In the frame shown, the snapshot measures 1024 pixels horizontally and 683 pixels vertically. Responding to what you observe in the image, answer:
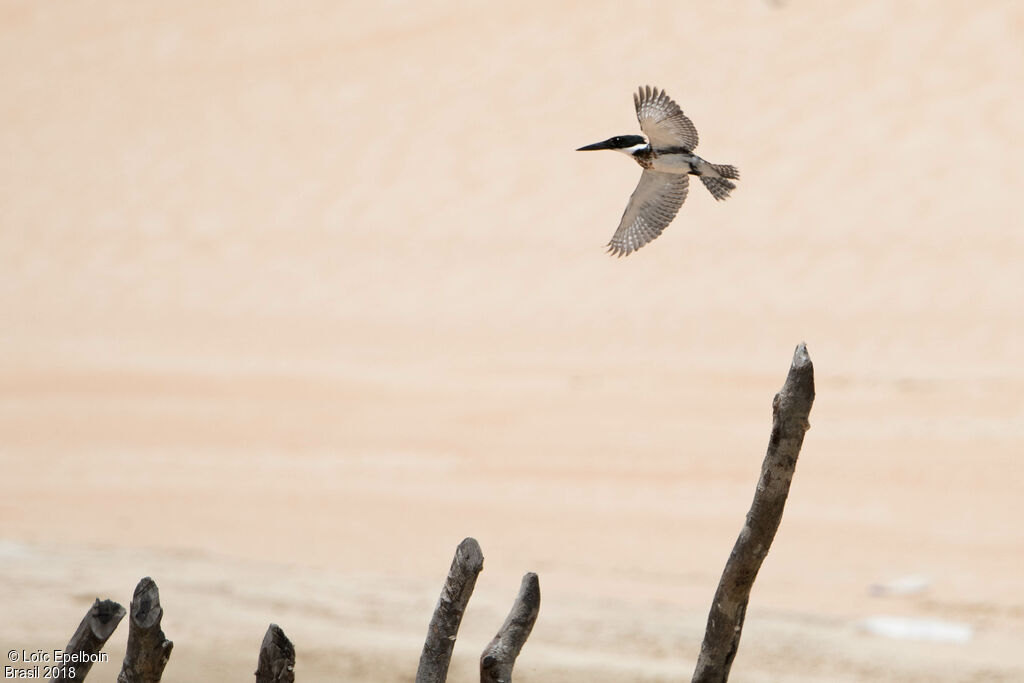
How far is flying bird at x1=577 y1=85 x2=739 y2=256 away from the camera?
5.46m

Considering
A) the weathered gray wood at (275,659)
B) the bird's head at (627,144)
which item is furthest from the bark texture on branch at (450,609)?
the bird's head at (627,144)

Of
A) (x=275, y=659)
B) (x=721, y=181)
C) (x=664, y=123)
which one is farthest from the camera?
(x=721, y=181)

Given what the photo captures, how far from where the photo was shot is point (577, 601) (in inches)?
353

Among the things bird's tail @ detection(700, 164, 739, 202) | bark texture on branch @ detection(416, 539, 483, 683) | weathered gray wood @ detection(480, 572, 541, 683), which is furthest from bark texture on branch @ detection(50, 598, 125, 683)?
bird's tail @ detection(700, 164, 739, 202)

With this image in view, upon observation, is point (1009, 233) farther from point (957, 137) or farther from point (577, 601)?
point (577, 601)

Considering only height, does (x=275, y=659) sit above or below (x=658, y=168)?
below

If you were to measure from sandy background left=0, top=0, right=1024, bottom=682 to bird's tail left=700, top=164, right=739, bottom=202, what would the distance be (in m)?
2.45

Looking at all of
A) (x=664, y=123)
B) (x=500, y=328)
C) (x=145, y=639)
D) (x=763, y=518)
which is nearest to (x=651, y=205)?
(x=664, y=123)

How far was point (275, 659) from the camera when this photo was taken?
14.8 ft

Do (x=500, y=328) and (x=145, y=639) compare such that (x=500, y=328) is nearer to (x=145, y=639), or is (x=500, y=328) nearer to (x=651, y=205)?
(x=651, y=205)

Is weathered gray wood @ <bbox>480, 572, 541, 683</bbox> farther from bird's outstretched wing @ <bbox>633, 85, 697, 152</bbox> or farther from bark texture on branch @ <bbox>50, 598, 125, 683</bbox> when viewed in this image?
bird's outstretched wing @ <bbox>633, 85, 697, 152</bbox>

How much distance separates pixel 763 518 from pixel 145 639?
1.86 m

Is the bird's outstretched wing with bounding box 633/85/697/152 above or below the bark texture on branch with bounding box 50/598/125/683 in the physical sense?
above

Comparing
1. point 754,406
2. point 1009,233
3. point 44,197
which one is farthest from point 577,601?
point 44,197
